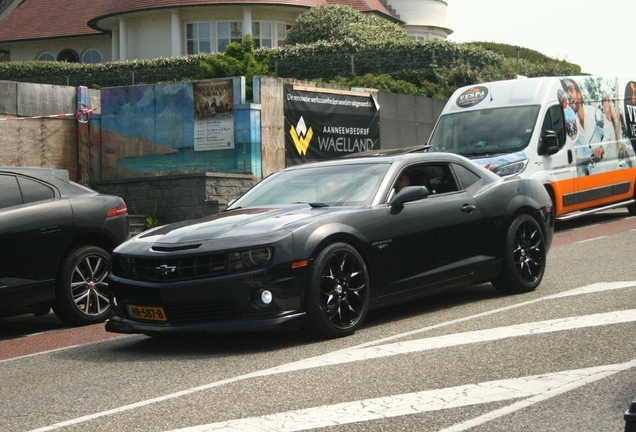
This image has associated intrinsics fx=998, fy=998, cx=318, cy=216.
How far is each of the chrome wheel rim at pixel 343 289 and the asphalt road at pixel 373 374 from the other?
0.19 metres

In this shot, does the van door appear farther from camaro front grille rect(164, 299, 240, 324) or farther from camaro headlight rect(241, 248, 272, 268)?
camaro front grille rect(164, 299, 240, 324)

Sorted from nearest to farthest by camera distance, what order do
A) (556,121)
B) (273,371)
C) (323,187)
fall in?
(273,371)
(323,187)
(556,121)

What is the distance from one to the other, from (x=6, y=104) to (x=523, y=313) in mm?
14932

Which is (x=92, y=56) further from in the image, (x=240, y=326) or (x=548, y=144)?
(x=240, y=326)

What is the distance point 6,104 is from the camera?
20.7 metres

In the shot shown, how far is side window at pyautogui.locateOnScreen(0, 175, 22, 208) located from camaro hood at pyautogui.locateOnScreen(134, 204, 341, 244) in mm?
2037

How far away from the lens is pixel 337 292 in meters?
7.96

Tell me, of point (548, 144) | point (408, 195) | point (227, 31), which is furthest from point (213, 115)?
point (227, 31)

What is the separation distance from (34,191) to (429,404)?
19.1ft

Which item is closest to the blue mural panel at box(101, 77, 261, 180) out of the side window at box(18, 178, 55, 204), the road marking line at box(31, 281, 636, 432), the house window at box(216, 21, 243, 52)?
the side window at box(18, 178, 55, 204)

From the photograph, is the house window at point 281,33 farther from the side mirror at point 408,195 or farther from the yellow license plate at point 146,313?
the yellow license plate at point 146,313

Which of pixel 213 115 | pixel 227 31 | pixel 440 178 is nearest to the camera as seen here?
pixel 440 178

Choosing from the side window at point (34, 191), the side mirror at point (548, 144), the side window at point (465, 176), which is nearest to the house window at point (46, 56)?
the side mirror at point (548, 144)

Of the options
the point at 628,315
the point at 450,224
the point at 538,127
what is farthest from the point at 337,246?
the point at 538,127
